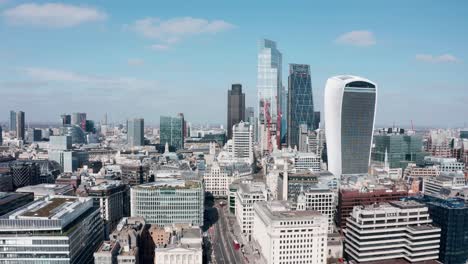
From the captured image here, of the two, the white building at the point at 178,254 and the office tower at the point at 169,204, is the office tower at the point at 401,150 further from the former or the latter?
the white building at the point at 178,254

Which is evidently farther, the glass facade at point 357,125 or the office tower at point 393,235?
the glass facade at point 357,125

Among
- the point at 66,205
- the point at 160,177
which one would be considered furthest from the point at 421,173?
the point at 66,205

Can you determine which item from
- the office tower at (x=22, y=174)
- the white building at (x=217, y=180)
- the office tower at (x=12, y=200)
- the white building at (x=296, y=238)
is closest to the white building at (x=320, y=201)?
the white building at (x=296, y=238)

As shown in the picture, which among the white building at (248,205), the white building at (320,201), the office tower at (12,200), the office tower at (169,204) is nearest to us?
the office tower at (12,200)

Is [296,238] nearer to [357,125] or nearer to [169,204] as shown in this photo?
[169,204]

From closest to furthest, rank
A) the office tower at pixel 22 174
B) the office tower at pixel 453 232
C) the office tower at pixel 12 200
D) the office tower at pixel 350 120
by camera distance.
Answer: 1. the office tower at pixel 453 232
2. the office tower at pixel 12 200
3. the office tower at pixel 22 174
4. the office tower at pixel 350 120

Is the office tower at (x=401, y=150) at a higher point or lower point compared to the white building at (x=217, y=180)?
higher
